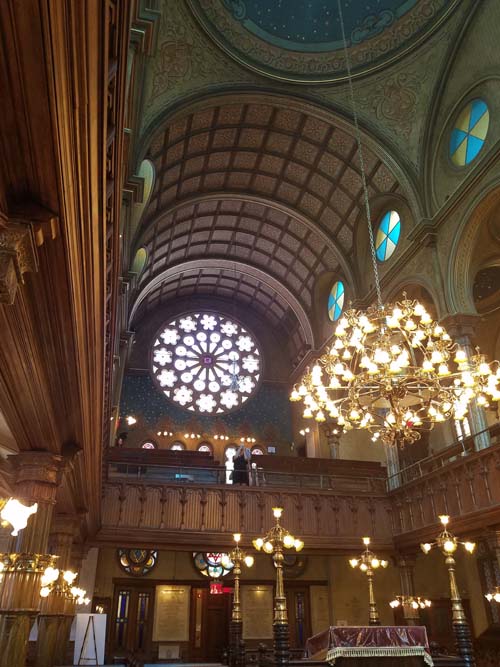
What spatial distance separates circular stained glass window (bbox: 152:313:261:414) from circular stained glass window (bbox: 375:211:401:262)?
10159mm

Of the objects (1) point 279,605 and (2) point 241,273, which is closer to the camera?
(1) point 279,605

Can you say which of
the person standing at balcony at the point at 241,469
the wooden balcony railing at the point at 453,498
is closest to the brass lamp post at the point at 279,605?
the wooden balcony railing at the point at 453,498

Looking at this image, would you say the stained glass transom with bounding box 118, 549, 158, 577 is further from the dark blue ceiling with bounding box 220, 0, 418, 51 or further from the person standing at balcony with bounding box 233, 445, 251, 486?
the dark blue ceiling with bounding box 220, 0, 418, 51

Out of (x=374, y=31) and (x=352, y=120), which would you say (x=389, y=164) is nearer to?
(x=352, y=120)

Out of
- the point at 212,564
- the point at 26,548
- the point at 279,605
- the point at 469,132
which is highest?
the point at 469,132

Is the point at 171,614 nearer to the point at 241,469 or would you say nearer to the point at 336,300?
the point at 241,469

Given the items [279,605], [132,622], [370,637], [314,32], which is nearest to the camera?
[370,637]

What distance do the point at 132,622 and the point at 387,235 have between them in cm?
1439

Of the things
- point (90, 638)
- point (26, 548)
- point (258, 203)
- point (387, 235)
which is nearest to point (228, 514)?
point (90, 638)

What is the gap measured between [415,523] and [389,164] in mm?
9885

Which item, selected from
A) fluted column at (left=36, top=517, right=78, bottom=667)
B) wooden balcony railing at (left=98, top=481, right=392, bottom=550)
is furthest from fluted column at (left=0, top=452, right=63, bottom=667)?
wooden balcony railing at (left=98, top=481, right=392, bottom=550)

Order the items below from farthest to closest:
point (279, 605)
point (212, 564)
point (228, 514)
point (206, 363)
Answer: point (206, 363) < point (212, 564) < point (228, 514) < point (279, 605)

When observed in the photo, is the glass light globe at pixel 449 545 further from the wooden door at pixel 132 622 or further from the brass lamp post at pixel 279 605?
the wooden door at pixel 132 622

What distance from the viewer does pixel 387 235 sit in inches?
668
